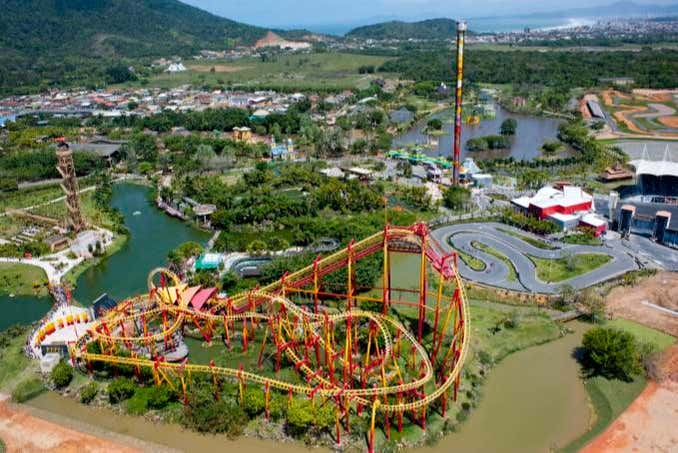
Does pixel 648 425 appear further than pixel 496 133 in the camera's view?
No

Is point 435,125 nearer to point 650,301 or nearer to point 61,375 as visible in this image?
point 650,301

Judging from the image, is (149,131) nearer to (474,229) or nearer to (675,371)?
(474,229)

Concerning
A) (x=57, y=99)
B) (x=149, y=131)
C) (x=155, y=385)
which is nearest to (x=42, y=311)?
(x=155, y=385)

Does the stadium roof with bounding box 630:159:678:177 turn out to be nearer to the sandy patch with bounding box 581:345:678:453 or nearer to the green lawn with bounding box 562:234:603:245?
the green lawn with bounding box 562:234:603:245

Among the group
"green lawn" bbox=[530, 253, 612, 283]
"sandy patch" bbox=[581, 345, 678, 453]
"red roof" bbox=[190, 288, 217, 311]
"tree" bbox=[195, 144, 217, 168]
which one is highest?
"tree" bbox=[195, 144, 217, 168]

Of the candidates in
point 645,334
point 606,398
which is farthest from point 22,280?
point 645,334

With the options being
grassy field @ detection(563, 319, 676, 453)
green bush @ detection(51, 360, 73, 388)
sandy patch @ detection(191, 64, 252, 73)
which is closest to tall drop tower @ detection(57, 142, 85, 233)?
green bush @ detection(51, 360, 73, 388)

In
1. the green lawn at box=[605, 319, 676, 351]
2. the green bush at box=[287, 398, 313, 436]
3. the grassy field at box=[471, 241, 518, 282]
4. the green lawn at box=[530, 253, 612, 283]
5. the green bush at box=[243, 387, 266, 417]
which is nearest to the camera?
the green bush at box=[287, 398, 313, 436]
